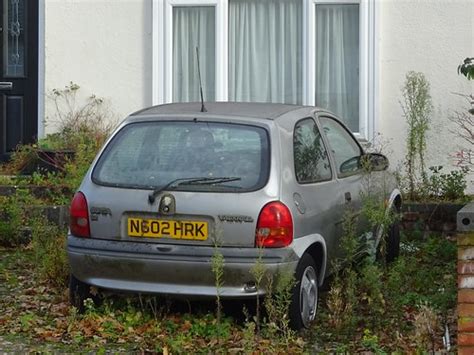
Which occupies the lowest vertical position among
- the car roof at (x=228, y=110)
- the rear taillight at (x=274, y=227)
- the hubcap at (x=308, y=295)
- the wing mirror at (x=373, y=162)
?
the hubcap at (x=308, y=295)

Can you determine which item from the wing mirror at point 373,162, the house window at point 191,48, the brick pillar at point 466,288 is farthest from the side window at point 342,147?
the house window at point 191,48

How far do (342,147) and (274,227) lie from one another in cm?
190

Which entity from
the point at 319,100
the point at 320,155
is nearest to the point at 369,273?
the point at 320,155

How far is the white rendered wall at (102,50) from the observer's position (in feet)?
41.6

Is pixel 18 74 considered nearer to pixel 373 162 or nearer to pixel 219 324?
pixel 373 162

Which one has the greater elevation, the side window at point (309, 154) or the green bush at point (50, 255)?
the side window at point (309, 154)

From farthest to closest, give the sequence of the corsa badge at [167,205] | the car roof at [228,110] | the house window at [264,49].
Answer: the house window at [264,49] → the car roof at [228,110] → the corsa badge at [167,205]

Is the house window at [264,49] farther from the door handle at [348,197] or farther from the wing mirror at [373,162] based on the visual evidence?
the door handle at [348,197]

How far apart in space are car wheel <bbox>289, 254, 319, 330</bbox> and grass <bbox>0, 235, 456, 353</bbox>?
0.10 m

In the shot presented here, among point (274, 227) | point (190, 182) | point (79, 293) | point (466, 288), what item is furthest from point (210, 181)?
point (466, 288)

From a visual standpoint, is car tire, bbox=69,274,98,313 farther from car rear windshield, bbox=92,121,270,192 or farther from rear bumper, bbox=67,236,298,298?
car rear windshield, bbox=92,121,270,192

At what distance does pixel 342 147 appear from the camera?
29.3ft

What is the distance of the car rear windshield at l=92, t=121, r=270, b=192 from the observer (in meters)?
7.45

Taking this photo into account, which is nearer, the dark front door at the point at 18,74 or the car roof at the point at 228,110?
the car roof at the point at 228,110
